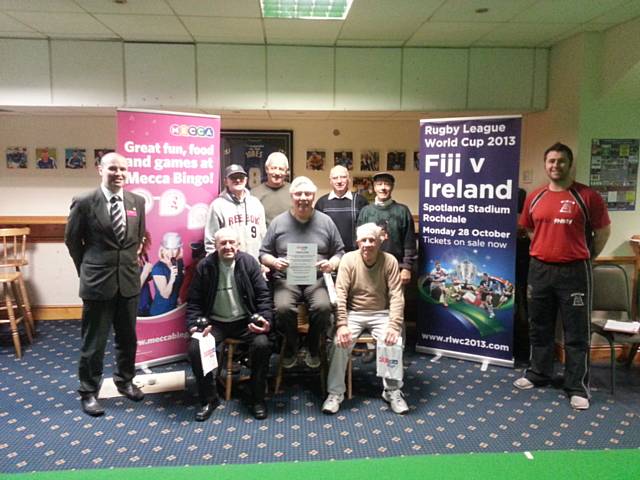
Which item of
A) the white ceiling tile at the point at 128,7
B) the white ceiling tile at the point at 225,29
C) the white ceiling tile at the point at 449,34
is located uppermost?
the white ceiling tile at the point at 449,34

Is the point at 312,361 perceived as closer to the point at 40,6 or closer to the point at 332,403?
the point at 332,403

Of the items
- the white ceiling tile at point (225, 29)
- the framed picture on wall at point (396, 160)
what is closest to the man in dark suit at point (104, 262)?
the white ceiling tile at point (225, 29)

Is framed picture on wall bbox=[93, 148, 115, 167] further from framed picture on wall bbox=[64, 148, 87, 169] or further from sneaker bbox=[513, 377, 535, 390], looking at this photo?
sneaker bbox=[513, 377, 535, 390]

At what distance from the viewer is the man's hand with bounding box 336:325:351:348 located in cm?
302

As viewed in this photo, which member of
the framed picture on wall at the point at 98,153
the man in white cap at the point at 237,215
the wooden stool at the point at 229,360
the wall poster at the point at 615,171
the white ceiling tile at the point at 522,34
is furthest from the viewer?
the framed picture on wall at the point at 98,153

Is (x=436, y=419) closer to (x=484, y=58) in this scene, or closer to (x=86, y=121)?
(x=484, y=58)

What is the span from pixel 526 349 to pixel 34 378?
3947 millimetres

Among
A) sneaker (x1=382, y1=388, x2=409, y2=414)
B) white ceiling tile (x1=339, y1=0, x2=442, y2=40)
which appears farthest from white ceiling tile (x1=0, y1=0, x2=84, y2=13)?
sneaker (x1=382, y1=388, x2=409, y2=414)

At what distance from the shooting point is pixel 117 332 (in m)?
3.12

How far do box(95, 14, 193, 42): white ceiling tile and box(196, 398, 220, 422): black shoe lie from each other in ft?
9.21

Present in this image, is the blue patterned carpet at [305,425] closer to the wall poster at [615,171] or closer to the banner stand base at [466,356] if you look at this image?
the banner stand base at [466,356]

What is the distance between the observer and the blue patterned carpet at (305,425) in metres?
2.56

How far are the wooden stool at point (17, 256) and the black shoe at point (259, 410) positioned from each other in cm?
260

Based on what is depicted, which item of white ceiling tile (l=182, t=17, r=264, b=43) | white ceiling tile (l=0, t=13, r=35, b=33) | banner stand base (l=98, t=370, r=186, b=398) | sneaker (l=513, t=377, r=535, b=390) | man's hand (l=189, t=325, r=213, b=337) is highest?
white ceiling tile (l=182, t=17, r=264, b=43)
